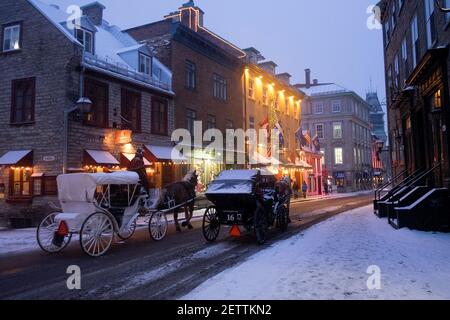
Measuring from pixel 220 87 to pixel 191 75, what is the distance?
13.3 feet

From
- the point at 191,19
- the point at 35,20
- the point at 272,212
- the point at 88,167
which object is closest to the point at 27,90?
the point at 35,20

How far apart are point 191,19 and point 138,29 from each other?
15.4ft

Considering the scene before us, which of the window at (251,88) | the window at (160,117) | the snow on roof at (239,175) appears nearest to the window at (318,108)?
the window at (251,88)

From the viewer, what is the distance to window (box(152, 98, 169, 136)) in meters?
22.5

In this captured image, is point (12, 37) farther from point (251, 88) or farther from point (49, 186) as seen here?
point (251, 88)

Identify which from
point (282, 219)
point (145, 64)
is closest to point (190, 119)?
point (145, 64)

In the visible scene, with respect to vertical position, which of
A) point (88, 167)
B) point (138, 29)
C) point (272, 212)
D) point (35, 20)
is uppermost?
point (138, 29)

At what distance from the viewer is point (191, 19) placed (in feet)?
98.7

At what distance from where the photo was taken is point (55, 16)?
18.8 m

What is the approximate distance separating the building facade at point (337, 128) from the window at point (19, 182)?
157 feet

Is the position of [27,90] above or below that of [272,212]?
above

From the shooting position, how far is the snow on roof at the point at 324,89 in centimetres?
6076

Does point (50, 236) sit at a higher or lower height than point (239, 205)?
lower
